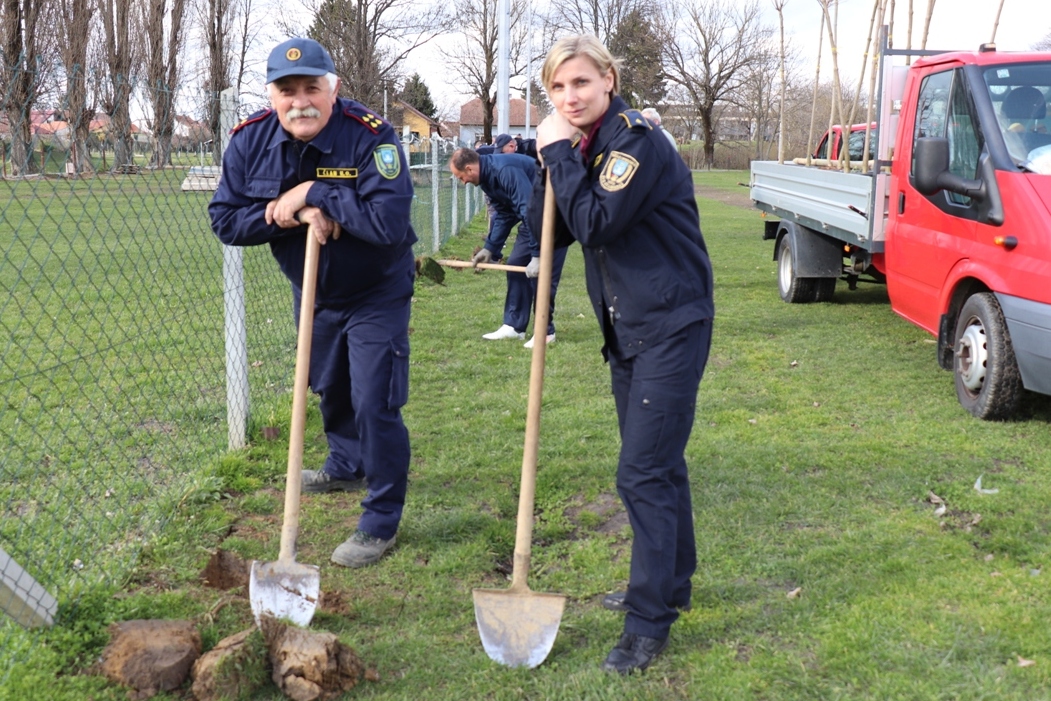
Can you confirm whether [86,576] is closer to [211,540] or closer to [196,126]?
[211,540]

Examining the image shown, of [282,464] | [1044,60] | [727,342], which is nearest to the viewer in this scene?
[282,464]

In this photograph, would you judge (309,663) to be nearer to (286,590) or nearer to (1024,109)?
(286,590)

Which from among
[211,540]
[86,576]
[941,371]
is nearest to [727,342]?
[941,371]

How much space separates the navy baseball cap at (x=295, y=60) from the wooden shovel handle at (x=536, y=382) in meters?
0.97

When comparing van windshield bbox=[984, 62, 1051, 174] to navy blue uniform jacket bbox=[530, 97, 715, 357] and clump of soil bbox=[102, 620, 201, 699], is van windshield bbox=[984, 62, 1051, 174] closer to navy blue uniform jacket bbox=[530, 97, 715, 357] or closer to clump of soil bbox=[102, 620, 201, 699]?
navy blue uniform jacket bbox=[530, 97, 715, 357]

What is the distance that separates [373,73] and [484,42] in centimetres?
2257

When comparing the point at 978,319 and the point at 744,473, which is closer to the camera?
the point at 744,473

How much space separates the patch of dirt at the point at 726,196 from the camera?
91.3 ft

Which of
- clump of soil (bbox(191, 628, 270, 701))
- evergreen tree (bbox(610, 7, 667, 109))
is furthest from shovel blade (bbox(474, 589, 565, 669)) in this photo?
evergreen tree (bbox(610, 7, 667, 109))

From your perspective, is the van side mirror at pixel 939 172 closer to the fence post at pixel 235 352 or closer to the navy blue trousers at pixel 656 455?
the navy blue trousers at pixel 656 455

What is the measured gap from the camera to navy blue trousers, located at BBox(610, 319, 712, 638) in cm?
285

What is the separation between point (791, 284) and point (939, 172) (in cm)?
439

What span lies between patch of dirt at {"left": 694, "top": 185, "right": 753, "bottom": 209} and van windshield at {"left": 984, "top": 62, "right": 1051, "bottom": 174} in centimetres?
2061

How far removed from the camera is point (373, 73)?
3158 cm
